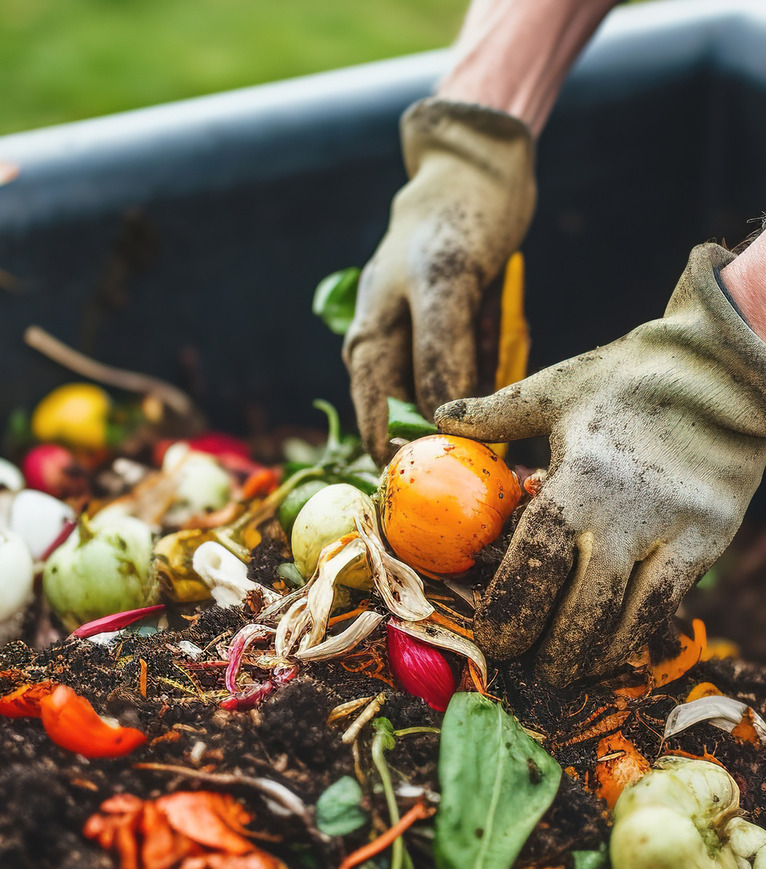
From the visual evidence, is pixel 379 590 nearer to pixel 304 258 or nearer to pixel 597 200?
pixel 304 258

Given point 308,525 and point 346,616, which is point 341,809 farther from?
point 308,525

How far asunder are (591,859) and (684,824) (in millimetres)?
119

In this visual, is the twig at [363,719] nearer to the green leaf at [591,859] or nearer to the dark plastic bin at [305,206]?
the green leaf at [591,859]

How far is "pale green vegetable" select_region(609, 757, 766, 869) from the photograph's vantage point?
3.04 ft

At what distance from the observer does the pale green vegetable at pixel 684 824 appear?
0.93 metres

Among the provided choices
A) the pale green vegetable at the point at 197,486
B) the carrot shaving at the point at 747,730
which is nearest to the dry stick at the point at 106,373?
the pale green vegetable at the point at 197,486

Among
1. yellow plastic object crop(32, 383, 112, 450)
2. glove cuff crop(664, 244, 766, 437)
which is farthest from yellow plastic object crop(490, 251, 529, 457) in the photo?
yellow plastic object crop(32, 383, 112, 450)

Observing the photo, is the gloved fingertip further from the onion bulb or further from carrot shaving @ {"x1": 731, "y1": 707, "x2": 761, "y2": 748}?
the onion bulb

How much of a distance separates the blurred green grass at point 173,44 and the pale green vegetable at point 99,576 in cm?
293

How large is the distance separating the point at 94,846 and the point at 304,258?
→ 5.33 feet

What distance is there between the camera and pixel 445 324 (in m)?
1.49

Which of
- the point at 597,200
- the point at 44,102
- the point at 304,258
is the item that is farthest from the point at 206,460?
the point at 44,102

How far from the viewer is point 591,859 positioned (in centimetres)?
97

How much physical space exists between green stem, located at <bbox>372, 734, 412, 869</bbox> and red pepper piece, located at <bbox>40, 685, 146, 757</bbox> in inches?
12.0
